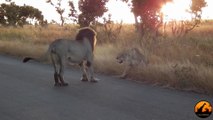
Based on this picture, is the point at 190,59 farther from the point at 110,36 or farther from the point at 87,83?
the point at 110,36

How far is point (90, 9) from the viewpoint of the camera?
2138cm

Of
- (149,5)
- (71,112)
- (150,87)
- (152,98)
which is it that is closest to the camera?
(71,112)

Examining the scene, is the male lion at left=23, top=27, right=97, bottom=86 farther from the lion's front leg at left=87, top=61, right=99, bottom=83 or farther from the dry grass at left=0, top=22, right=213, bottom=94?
the dry grass at left=0, top=22, right=213, bottom=94

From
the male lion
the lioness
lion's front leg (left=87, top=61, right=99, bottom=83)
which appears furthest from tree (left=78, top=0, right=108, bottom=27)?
lion's front leg (left=87, top=61, right=99, bottom=83)

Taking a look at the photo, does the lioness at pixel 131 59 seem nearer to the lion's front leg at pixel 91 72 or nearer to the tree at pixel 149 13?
the lion's front leg at pixel 91 72

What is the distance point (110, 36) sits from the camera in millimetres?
19859

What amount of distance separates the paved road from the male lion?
324 millimetres

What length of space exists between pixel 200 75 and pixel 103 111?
3.51 meters

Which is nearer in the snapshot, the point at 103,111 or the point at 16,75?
the point at 103,111

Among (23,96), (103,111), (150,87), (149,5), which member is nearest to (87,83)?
(150,87)

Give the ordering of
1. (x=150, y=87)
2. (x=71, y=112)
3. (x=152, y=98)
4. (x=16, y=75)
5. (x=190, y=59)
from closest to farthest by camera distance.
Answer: (x=71, y=112) → (x=152, y=98) → (x=150, y=87) → (x=16, y=75) → (x=190, y=59)

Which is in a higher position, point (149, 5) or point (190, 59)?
point (149, 5)

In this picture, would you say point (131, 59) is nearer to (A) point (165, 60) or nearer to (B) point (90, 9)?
(A) point (165, 60)

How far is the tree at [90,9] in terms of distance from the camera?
21.3 m
